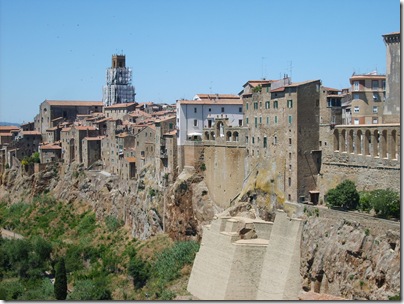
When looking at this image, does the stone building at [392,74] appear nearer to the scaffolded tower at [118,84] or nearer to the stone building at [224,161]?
the stone building at [224,161]

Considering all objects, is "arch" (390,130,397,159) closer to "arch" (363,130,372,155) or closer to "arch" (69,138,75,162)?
"arch" (363,130,372,155)

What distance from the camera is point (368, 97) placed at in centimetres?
4766

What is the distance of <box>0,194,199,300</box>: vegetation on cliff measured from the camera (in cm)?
4903

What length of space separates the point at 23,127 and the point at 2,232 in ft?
65.2

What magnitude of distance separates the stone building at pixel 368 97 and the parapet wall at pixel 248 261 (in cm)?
895

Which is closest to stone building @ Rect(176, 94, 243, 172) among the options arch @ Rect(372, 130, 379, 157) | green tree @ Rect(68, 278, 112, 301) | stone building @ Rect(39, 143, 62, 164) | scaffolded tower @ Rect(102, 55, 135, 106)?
green tree @ Rect(68, 278, 112, 301)

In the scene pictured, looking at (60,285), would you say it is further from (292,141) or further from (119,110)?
(119,110)

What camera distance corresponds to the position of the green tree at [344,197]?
38969 millimetres

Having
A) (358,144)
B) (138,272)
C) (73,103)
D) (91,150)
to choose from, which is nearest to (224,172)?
(138,272)

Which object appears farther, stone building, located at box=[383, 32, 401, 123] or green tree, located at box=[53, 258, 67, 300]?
green tree, located at box=[53, 258, 67, 300]

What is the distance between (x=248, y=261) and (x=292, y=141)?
6854 millimetres

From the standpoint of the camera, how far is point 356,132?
41156 mm

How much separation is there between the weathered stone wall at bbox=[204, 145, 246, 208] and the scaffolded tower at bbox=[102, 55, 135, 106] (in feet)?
182

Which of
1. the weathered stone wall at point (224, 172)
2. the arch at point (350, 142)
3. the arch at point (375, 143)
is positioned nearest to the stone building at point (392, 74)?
the arch at point (350, 142)
